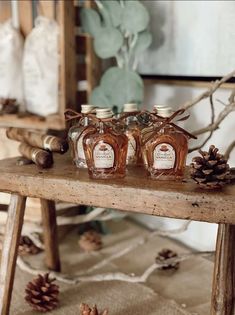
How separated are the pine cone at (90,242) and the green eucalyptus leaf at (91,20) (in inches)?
17.0

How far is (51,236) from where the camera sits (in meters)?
0.96

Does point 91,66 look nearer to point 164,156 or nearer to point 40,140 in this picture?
point 40,140

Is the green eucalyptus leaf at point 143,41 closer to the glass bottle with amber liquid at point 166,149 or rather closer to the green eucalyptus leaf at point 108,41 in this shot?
the green eucalyptus leaf at point 108,41

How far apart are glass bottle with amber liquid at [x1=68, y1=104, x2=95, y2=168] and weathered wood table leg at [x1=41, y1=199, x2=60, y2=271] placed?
191mm

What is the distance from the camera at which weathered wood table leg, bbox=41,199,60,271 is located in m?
0.94

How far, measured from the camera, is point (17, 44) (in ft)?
3.88

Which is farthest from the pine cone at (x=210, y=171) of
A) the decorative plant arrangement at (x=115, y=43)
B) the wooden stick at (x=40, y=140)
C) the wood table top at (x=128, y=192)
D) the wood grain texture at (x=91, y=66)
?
the wood grain texture at (x=91, y=66)

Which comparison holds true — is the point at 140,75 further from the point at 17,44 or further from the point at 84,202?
the point at 84,202

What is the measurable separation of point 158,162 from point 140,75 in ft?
1.71

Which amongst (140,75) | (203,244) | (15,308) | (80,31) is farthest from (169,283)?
(80,31)

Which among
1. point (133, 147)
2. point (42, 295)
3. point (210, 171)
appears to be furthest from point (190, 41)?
point (42, 295)

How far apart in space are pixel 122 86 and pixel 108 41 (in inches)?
3.9

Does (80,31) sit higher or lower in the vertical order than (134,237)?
higher

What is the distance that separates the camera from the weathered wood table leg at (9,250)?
78 cm
